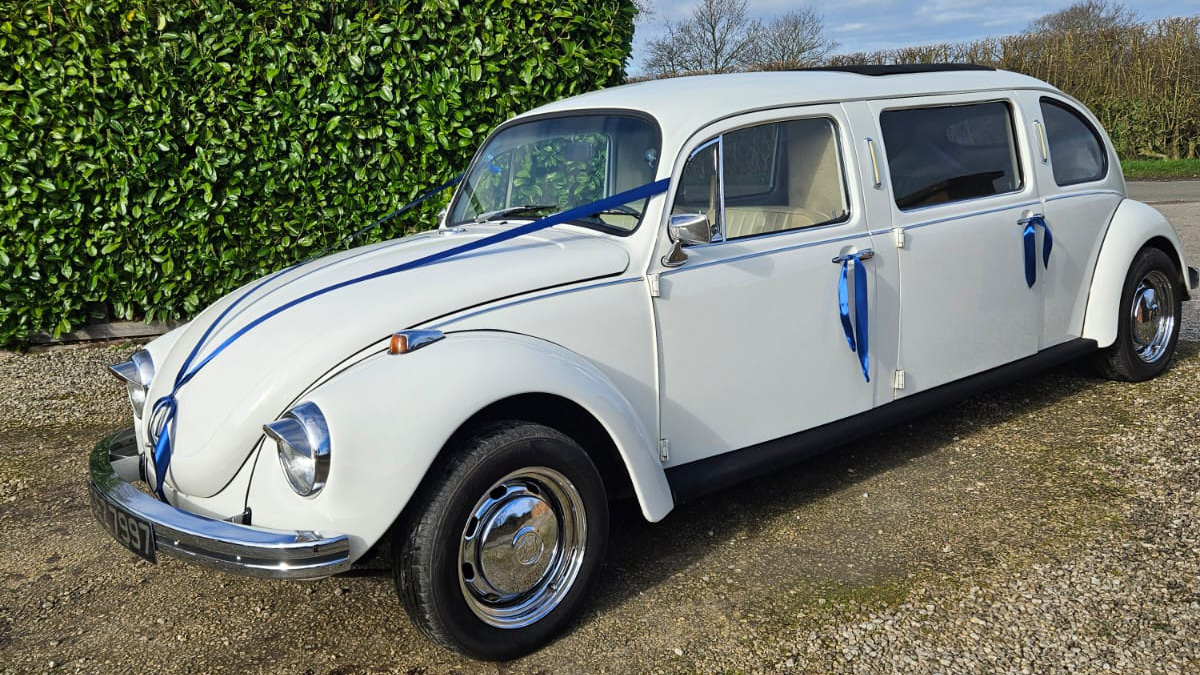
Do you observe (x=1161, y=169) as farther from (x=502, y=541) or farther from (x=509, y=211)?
(x=502, y=541)

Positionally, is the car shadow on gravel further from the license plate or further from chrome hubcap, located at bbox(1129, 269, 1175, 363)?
the license plate

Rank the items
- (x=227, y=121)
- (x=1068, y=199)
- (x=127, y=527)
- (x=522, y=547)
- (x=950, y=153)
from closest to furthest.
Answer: (x=127, y=527)
(x=522, y=547)
(x=950, y=153)
(x=1068, y=199)
(x=227, y=121)

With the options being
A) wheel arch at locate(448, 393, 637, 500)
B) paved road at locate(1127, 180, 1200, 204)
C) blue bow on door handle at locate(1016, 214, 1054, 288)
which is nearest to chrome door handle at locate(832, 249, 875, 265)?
blue bow on door handle at locate(1016, 214, 1054, 288)

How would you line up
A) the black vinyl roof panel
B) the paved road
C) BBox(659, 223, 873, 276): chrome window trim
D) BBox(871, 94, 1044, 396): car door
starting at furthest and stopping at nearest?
the paved road → the black vinyl roof panel → BBox(871, 94, 1044, 396): car door → BBox(659, 223, 873, 276): chrome window trim

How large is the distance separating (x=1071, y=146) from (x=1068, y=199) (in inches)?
15.3

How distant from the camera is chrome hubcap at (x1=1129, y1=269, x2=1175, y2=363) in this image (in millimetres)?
5199

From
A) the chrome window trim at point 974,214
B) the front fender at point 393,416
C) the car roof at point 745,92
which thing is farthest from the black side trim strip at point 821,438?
the car roof at point 745,92

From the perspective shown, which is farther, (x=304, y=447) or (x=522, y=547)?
(x=522, y=547)

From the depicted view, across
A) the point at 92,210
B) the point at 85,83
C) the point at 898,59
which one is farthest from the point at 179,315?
the point at 898,59

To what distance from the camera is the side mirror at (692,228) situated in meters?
3.22

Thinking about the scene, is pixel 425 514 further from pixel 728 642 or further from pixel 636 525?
pixel 636 525

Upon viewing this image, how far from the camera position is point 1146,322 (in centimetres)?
527

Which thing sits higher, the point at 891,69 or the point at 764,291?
the point at 891,69

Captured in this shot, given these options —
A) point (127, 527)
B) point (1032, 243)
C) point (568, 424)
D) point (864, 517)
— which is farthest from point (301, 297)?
point (1032, 243)
